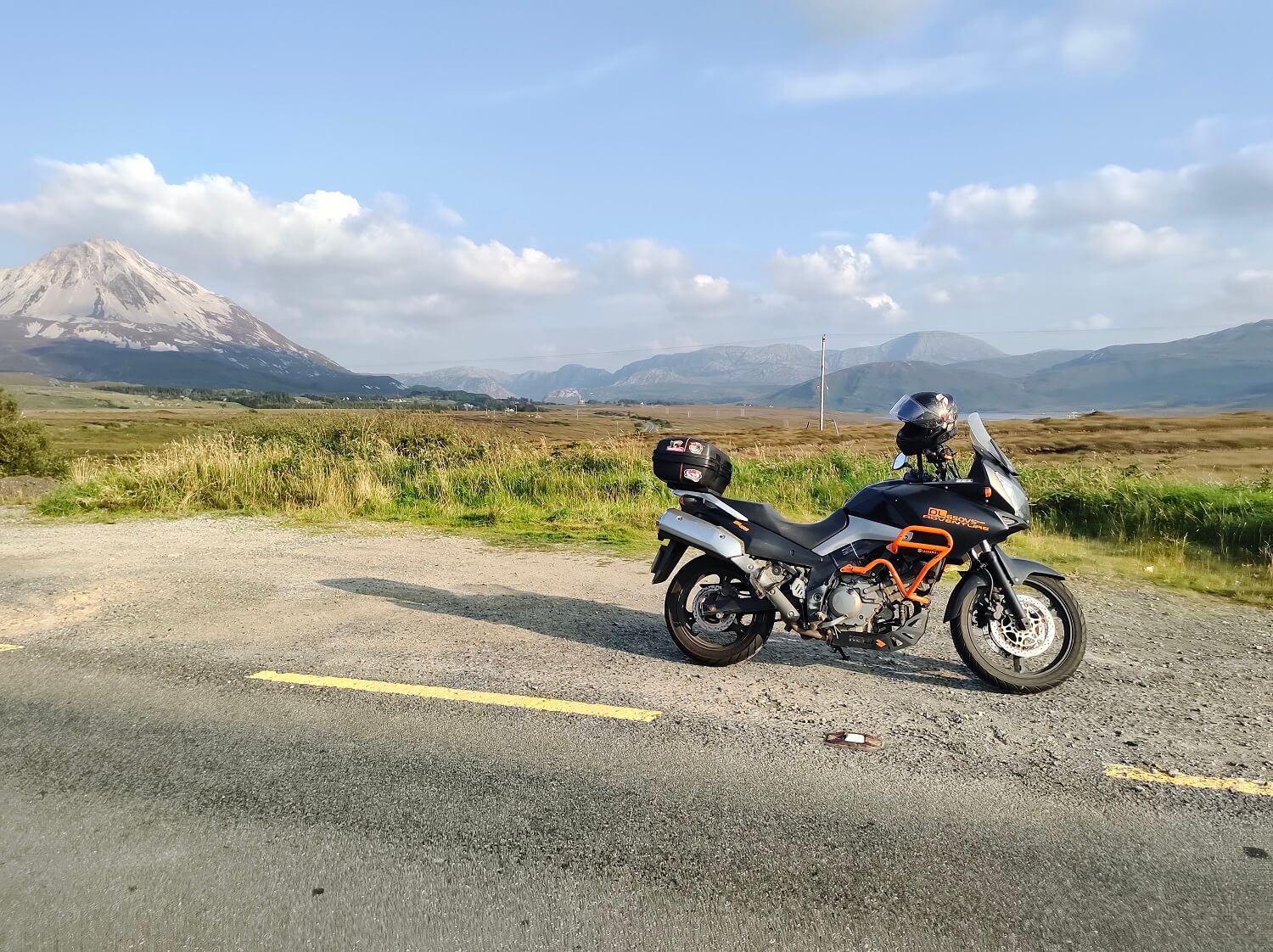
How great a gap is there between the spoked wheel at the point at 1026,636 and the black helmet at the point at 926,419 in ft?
3.10

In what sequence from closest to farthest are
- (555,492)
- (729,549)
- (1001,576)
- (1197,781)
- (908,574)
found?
(1197,781), (1001,576), (908,574), (729,549), (555,492)

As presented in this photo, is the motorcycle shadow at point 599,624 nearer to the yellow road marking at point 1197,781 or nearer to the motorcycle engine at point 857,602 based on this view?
the motorcycle engine at point 857,602

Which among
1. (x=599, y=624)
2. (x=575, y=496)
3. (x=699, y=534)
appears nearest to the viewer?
(x=699, y=534)

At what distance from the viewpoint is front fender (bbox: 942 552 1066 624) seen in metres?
4.78

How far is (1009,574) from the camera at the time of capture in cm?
477

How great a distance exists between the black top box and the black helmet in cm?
114

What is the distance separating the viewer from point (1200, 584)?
772cm

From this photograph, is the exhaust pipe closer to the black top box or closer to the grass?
the black top box

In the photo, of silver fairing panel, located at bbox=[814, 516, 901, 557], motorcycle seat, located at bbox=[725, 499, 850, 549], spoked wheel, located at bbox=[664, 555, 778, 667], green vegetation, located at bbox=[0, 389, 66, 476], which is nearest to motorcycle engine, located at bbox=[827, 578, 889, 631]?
silver fairing panel, located at bbox=[814, 516, 901, 557]

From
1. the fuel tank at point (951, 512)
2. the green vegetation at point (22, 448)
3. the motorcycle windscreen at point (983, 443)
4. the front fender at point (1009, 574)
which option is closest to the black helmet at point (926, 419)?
the motorcycle windscreen at point (983, 443)

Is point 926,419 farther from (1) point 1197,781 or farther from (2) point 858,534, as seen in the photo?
(1) point 1197,781

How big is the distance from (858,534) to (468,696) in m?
2.54

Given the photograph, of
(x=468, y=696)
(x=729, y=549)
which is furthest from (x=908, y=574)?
(x=468, y=696)

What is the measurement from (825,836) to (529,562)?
5975 millimetres
